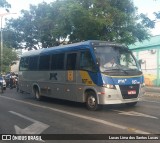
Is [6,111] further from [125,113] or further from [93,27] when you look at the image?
[93,27]

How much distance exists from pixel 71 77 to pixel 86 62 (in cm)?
131

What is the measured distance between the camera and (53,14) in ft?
91.6

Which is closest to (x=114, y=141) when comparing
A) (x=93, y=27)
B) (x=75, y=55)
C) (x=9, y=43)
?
(x=75, y=55)

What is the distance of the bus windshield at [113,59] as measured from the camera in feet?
39.6

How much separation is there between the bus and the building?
20.9m

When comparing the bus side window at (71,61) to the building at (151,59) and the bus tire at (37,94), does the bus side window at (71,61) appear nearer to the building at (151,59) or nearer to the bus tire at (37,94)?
the bus tire at (37,94)

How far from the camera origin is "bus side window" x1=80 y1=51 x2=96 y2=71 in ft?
40.2

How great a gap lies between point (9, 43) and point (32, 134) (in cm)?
2898

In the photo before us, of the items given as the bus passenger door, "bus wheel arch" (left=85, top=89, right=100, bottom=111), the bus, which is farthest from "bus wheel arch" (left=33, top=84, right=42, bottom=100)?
"bus wheel arch" (left=85, top=89, right=100, bottom=111)

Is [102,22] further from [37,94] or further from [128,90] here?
[128,90]

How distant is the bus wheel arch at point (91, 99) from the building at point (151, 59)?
2230cm

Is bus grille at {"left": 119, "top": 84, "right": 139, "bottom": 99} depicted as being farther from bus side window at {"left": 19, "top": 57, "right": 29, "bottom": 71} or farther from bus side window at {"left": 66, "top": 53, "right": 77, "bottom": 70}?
bus side window at {"left": 19, "top": 57, "right": 29, "bottom": 71}

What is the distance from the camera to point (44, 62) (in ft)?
53.5

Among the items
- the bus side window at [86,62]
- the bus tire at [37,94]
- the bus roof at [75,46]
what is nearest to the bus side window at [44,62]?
the bus roof at [75,46]
